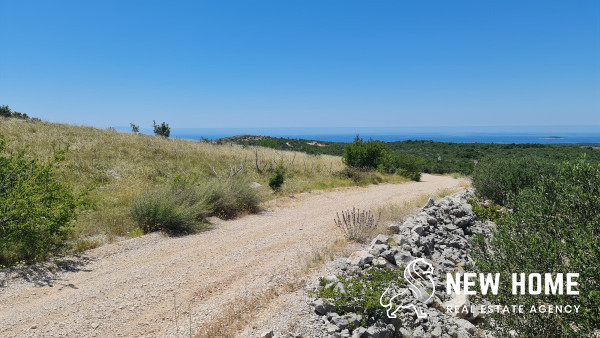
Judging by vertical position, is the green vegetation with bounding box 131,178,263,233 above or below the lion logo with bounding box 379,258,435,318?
above

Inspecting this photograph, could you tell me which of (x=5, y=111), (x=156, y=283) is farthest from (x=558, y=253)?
(x=5, y=111)

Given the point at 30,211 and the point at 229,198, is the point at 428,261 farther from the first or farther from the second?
the point at 30,211

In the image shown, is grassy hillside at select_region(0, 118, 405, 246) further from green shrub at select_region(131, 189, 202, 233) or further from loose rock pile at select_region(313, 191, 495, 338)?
loose rock pile at select_region(313, 191, 495, 338)

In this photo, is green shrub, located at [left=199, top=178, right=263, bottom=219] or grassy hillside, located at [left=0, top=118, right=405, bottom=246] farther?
green shrub, located at [left=199, top=178, right=263, bottom=219]

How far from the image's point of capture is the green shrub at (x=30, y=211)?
5.96 m

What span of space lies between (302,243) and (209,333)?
390cm

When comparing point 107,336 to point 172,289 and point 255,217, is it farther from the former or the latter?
point 255,217

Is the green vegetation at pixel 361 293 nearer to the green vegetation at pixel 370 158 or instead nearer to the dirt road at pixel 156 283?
the dirt road at pixel 156 283

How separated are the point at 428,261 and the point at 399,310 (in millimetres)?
2405

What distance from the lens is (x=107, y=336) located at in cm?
403

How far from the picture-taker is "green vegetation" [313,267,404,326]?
4.17m

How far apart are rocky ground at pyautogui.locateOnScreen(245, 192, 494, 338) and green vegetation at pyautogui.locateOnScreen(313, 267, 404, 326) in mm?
70

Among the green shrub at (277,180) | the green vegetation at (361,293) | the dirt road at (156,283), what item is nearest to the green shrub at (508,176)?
the dirt road at (156,283)

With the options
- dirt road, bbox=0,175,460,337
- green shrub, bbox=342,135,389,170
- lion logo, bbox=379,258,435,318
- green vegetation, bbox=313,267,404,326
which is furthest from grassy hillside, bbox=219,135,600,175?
green vegetation, bbox=313,267,404,326
